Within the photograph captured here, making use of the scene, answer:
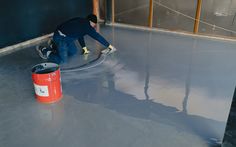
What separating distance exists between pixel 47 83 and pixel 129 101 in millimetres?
971

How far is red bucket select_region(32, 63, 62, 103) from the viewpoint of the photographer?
2.62 metres

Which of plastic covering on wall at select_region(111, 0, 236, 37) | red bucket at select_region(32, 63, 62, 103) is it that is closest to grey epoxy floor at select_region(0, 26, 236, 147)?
red bucket at select_region(32, 63, 62, 103)

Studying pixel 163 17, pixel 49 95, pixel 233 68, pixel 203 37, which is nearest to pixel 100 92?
pixel 49 95

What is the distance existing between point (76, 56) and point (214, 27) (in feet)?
10.9

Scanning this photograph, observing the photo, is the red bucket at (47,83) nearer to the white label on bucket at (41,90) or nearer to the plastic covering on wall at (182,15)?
the white label on bucket at (41,90)

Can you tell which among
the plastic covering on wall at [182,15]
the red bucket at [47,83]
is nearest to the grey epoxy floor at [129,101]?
the red bucket at [47,83]

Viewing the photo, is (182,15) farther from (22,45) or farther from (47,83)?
(47,83)

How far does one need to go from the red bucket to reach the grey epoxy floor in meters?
0.10

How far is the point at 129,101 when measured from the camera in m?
2.83

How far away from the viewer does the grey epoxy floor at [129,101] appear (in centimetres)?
227

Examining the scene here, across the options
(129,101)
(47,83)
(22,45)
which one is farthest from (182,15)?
(47,83)

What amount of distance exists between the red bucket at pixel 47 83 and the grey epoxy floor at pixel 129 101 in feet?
0.32

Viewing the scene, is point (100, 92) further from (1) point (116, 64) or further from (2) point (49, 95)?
(1) point (116, 64)

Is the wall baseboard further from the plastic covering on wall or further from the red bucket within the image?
the plastic covering on wall
